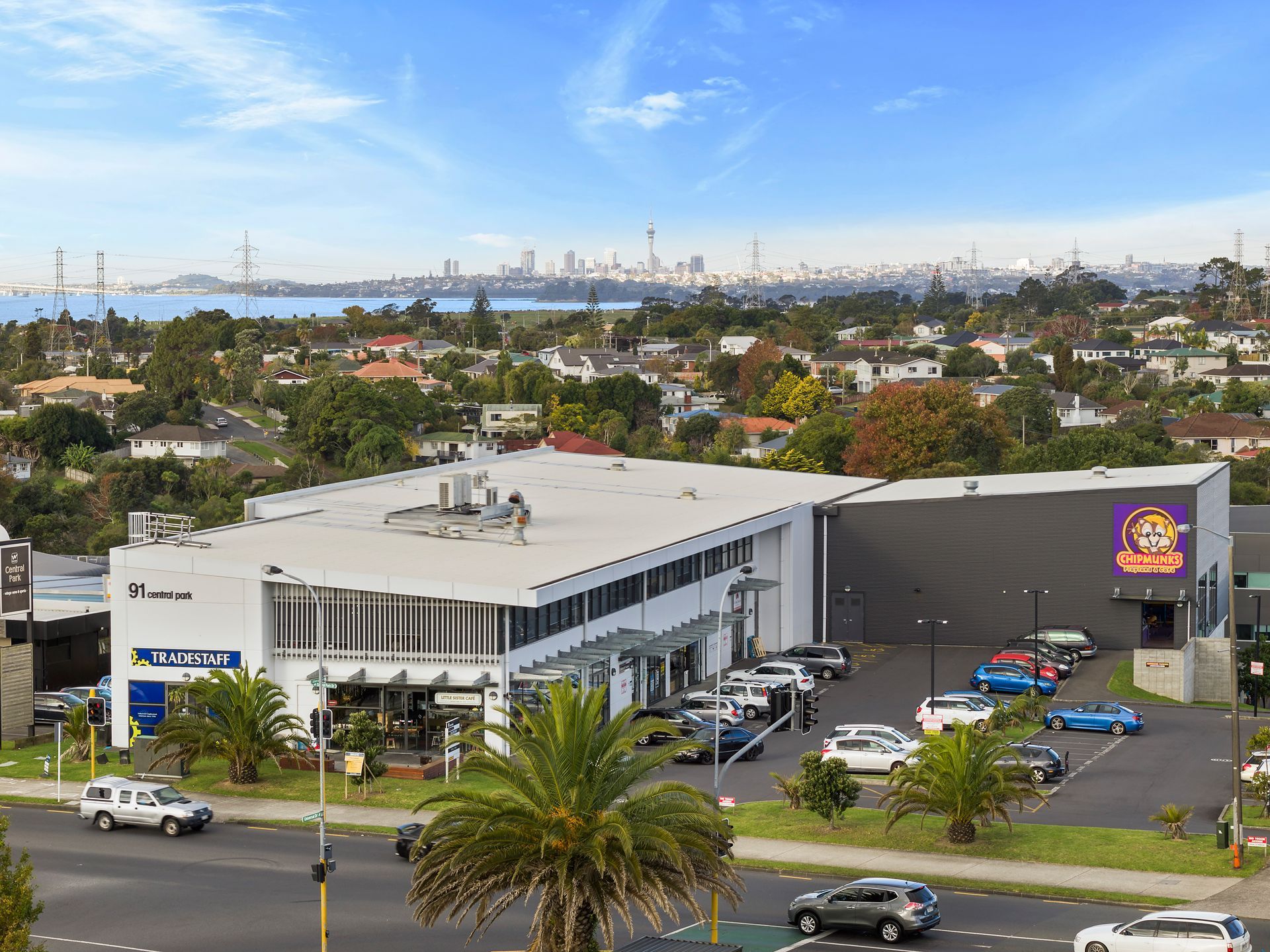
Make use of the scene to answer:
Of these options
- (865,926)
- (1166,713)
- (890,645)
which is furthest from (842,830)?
(890,645)

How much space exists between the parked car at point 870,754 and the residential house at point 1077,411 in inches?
4840

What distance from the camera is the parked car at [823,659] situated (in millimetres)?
61656

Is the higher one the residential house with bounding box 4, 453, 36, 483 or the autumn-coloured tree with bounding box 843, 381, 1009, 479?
the autumn-coloured tree with bounding box 843, 381, 1009, 479

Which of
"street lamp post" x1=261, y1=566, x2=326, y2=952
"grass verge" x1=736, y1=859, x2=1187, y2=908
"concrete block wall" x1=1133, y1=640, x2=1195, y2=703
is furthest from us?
"concrete block wall" x1=1133, y1=640, x2=1195, y2=703

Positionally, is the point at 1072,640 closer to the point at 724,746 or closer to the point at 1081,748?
the point at 1081,748

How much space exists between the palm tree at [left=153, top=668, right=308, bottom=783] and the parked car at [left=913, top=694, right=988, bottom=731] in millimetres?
21090

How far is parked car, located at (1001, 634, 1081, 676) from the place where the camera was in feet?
203

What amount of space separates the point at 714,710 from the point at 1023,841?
15814 millimetres

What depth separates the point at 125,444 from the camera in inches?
6442

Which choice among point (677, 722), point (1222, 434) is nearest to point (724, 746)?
point (677, 722)

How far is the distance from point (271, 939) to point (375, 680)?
660 inches

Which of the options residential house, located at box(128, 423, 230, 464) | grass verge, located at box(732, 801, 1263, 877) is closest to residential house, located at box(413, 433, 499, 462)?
residential house, located at box(128, 423, 230, 464)

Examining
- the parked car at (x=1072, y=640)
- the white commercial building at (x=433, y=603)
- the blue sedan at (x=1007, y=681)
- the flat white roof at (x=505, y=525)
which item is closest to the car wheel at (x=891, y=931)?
the white commercial building at (x=433, y=603)

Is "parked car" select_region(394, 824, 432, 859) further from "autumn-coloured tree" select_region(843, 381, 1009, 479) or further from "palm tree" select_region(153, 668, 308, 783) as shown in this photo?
"autumn-coloured tree" select_region(843, 381, 1009, 479)
